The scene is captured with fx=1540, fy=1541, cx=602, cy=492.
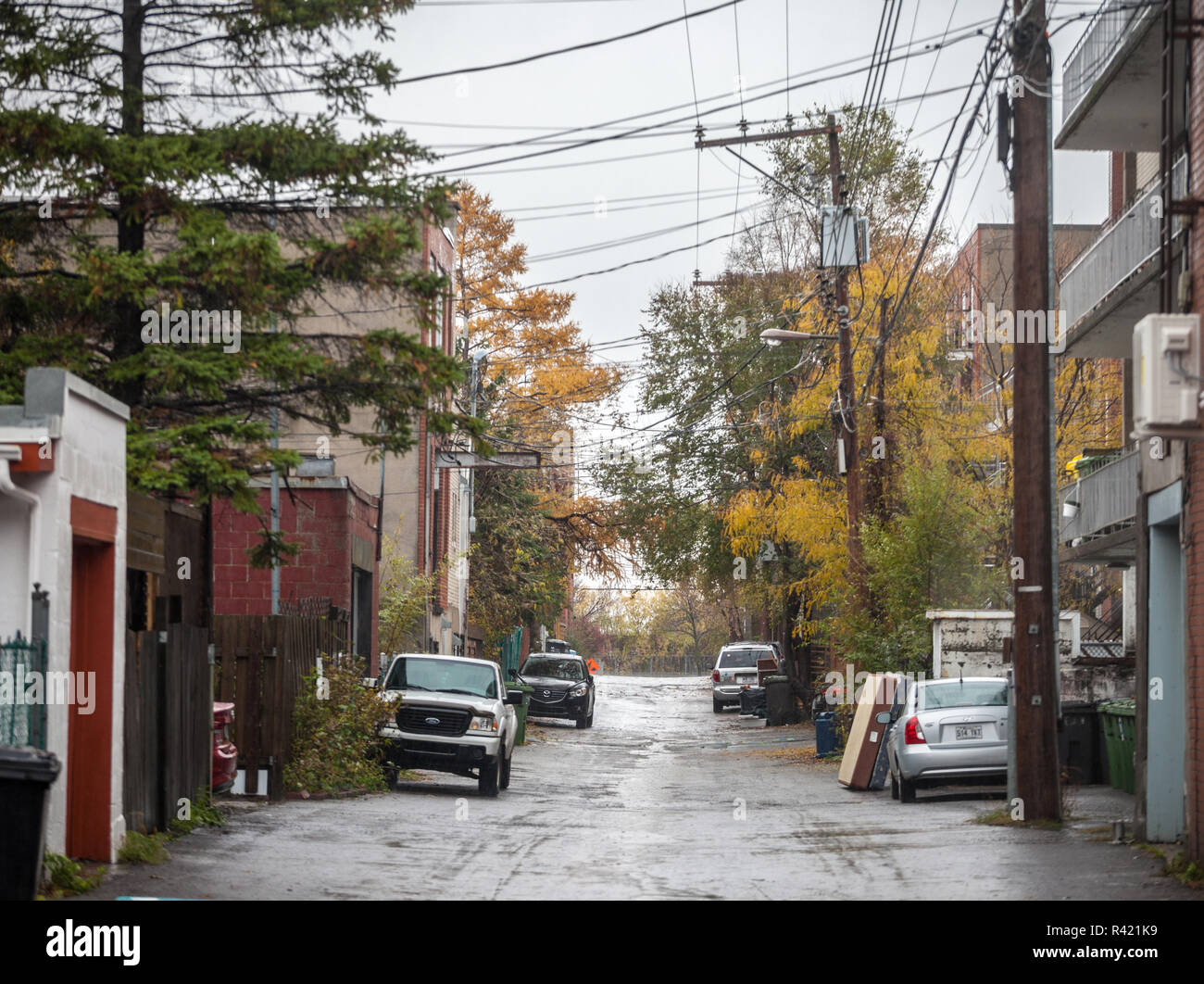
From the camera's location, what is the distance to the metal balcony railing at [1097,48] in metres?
16.6

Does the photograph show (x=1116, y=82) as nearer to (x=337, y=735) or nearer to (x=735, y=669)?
(x=337, y=735)

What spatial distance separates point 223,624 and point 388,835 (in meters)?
4.56

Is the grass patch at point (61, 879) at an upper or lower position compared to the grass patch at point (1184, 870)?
upper

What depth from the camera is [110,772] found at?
11.7 metres

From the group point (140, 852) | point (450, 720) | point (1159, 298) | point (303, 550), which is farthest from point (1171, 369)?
point (303, 550)

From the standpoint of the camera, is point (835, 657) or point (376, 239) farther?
point (835, 657)

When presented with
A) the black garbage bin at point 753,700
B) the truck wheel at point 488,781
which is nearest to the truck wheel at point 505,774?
the truck wheel at point 488,781

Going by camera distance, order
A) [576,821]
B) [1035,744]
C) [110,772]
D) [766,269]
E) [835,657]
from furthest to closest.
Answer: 1. [766,269]
2. [835,657]
3. [576,821]
4. [1035,744]
5. [110,772]

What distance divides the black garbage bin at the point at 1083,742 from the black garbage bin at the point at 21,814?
645 inches

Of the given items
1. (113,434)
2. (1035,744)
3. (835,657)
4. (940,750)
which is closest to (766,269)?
(835,657)

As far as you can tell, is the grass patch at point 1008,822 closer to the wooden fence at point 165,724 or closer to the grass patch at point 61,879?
the wooden fence at point 165,724

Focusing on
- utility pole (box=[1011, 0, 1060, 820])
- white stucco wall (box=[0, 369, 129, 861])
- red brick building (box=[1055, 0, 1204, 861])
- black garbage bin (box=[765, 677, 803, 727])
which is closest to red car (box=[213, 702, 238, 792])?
white stucco wall (box=[0, 369, 129, 861])

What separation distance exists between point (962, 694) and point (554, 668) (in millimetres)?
21210
